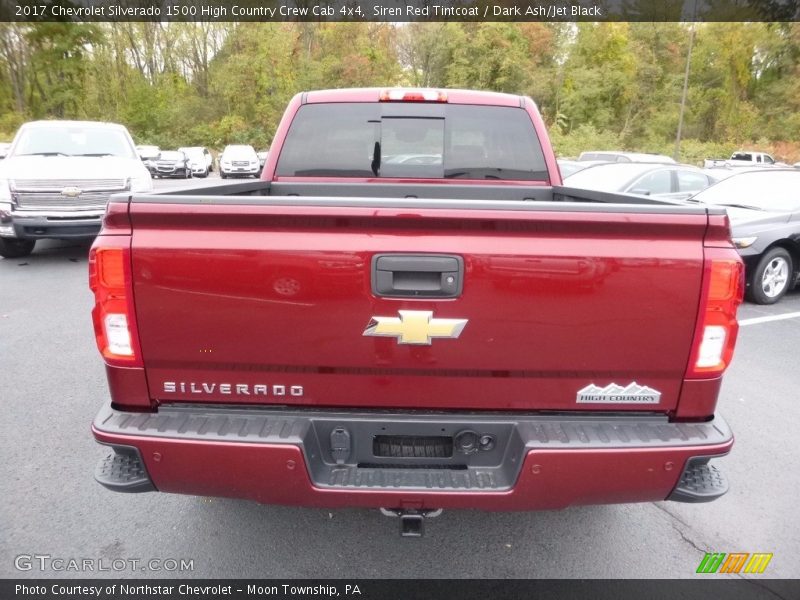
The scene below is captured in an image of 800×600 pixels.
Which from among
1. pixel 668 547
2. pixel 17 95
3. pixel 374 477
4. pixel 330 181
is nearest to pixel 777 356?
pixel 668 547

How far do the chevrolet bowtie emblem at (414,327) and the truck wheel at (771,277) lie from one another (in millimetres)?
6902

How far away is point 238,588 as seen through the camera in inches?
96.0

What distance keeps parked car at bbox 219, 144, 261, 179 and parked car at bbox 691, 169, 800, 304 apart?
2659cm

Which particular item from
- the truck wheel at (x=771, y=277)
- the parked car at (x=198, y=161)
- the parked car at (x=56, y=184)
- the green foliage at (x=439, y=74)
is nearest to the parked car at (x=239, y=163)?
the parked car at (x=198, y=161)

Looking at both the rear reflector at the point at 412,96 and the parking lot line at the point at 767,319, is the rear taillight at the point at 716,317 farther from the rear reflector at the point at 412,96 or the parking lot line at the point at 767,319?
the parking lot line at the point at 767,319

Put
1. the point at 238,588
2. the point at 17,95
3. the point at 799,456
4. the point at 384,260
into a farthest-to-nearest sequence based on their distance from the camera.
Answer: the point at 17,95
the point at 799,456
the point at 238,588
the point at 384,260

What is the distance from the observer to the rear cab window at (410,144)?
12.5 feet

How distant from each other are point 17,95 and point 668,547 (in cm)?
5392

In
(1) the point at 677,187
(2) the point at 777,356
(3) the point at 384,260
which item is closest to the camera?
(3) the point at 384,260

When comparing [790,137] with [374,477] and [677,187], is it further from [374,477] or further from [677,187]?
[374,477]

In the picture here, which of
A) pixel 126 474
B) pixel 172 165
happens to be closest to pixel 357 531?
pixel 126 474

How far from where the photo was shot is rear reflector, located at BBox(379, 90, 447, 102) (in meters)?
3.73

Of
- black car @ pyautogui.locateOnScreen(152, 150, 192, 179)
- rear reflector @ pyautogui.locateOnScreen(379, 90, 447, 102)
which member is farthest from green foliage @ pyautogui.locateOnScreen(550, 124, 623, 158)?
rear reflector @ pyautogui.locateOnScreen(379, 90, 447, 102)

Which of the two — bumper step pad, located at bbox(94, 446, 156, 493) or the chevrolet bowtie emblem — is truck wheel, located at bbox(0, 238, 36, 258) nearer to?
bumper step pad, located at bbox(94, 446, 156, 493)
